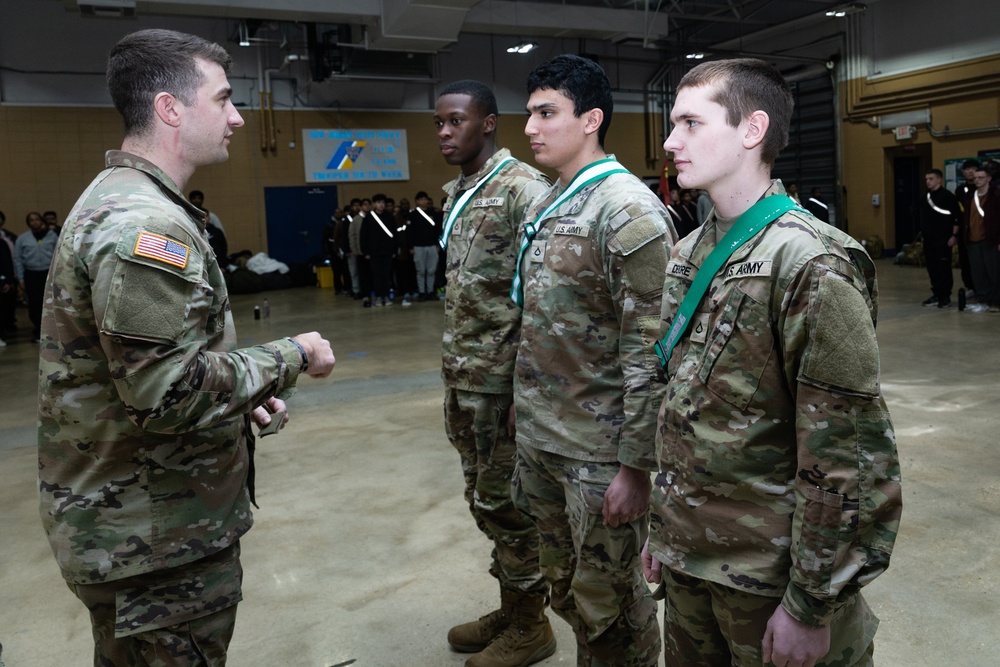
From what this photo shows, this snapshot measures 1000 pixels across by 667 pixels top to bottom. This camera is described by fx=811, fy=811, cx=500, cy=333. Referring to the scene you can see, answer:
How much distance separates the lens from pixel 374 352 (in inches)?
307

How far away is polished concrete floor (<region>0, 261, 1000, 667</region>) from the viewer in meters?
2.58

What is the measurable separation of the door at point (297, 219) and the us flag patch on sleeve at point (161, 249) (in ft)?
47.7

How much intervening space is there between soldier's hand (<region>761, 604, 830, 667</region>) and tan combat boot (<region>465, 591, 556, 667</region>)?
49.0 inches

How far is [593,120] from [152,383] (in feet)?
4.20

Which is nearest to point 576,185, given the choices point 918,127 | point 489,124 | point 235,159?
point 489,124

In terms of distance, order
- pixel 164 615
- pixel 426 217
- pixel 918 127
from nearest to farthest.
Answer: pixel 164 615 → pixel 426 217 → pixel 918 127

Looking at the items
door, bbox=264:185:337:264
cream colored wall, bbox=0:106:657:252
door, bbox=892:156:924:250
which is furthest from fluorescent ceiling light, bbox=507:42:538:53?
door, bbox=892:156:924:250

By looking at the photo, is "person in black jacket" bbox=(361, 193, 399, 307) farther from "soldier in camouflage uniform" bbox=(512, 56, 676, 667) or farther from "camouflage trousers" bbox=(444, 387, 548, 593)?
"soldier in camouflage uniform" bbox=(512, 56, 676, 667)

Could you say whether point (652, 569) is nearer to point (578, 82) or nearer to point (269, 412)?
point (269, 412)

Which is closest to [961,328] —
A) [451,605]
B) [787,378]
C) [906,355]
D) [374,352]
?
[906,355]

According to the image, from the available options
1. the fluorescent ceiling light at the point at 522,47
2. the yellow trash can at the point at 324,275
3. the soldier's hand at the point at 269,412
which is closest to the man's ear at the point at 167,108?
the soldier's hand at the point at 269,412

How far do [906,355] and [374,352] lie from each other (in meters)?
4.66

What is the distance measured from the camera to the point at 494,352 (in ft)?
8.01

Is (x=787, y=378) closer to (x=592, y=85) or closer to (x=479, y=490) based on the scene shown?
(x=592, y=85)
